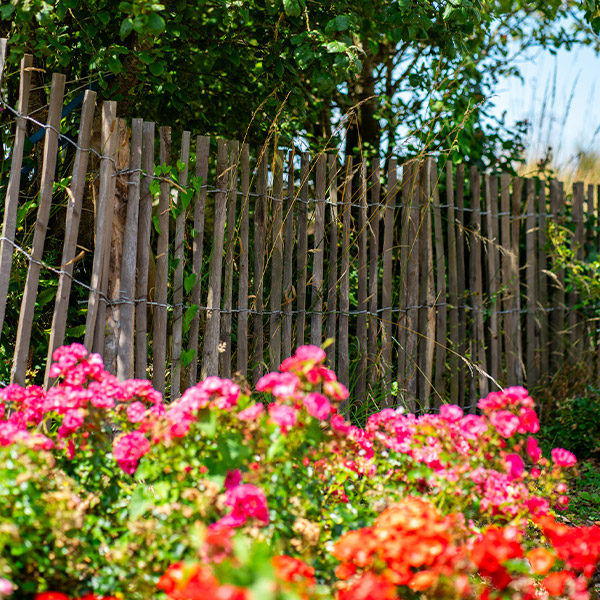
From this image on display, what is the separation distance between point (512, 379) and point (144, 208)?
2.49m

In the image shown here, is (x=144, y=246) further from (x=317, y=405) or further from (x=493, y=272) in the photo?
(x=493, y=272)

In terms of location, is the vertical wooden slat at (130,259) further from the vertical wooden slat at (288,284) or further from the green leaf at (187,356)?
the vertical wooden slat at (288,284)

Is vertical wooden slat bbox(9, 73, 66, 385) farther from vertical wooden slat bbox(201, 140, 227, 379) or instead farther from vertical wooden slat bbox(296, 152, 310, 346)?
vertical wooden slat bbox(296, 152, 310, 346)

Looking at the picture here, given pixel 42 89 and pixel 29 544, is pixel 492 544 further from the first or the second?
pixel 42 89

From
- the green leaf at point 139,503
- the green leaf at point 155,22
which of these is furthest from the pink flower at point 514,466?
the green leaf at point 155,22

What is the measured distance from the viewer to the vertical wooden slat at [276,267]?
3193mm

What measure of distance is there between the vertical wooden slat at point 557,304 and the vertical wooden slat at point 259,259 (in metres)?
2.08

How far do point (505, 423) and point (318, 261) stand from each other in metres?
1.68

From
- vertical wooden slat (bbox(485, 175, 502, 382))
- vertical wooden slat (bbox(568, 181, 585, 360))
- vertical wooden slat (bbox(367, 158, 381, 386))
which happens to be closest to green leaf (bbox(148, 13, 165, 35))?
vertical wooden slat (bbox(367, 158, 381, 386))

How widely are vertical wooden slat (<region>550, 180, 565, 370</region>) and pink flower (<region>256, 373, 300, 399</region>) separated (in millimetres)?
3058

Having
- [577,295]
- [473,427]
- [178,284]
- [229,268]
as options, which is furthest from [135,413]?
[577,295]

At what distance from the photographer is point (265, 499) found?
5.25 ft

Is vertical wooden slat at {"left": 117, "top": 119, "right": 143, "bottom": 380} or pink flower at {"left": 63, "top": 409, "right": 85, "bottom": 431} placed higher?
vertical wooden slat at {"left": 117, "top": 119, "right": 143, "bottom": 380}

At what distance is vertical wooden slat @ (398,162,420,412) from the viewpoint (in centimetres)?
362
